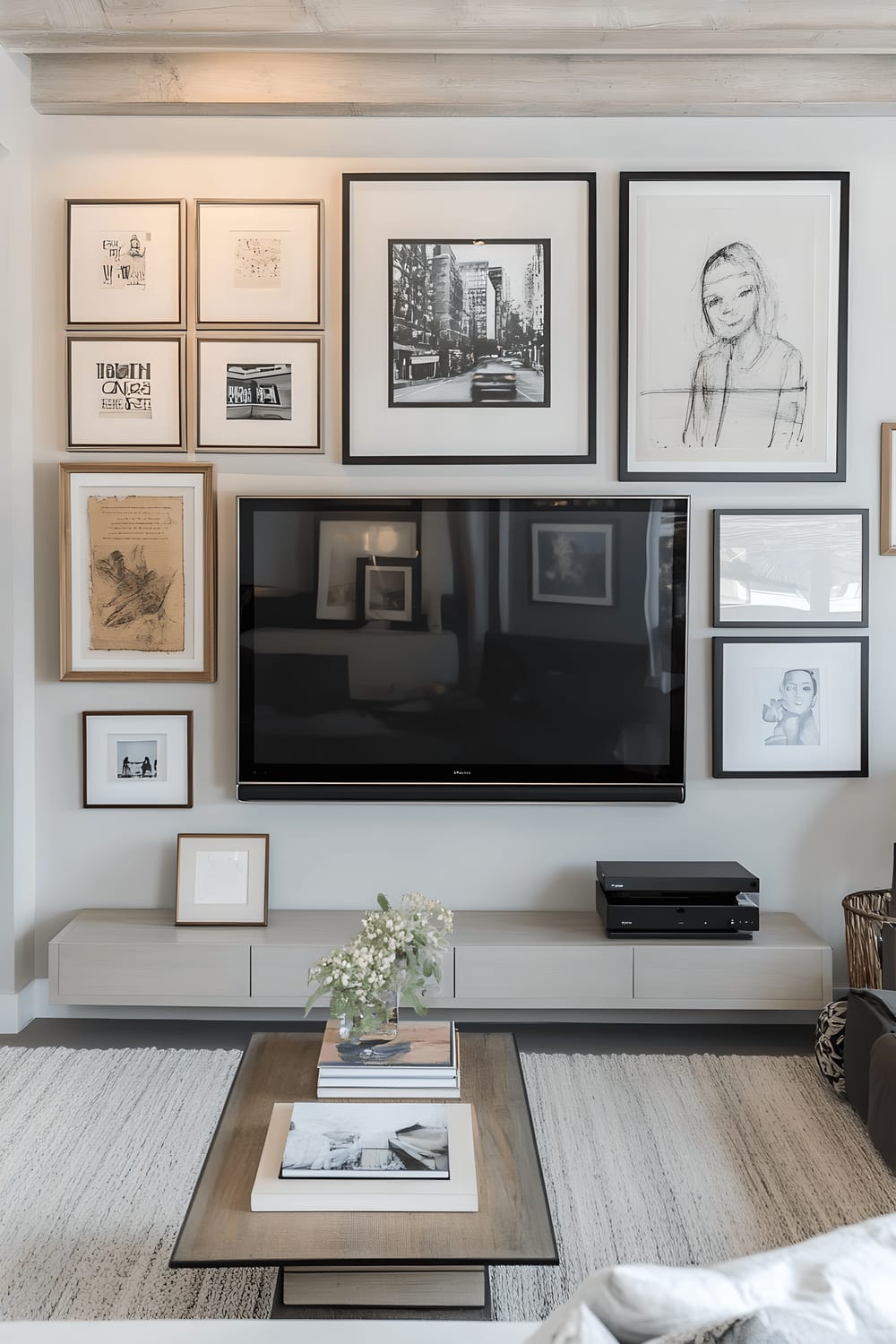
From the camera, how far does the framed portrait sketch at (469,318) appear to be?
3406mm

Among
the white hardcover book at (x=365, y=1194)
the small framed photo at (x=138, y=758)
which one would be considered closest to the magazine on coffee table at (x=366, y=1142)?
the white hardcover book at (x=365, y=1194)

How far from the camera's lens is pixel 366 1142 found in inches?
72.8

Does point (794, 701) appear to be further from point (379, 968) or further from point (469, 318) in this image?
point (379, 968)

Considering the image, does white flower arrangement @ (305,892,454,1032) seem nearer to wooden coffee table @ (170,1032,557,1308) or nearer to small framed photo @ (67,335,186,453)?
wooden coffee table @ (170,1032,557,1308)

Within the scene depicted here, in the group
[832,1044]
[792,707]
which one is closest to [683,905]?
[832,1044]

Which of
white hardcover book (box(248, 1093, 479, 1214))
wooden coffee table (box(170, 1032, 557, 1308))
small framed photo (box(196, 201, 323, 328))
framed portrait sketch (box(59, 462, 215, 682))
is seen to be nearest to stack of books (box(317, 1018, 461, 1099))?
wooden coffee table (box(170, 1032, 557, 1308))

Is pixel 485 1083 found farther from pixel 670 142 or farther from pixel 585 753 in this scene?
pixel 670 142

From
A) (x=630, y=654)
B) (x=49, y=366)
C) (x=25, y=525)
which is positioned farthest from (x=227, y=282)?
(x=630, y=654)

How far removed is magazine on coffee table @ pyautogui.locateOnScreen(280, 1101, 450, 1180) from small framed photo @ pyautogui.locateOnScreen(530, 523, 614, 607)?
1860 mm

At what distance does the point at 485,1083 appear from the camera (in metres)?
2.19

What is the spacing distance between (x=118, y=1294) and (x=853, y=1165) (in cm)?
173

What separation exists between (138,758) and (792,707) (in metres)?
2.27

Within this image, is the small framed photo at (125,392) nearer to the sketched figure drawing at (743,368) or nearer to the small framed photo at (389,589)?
the small framed photo at (389,589)

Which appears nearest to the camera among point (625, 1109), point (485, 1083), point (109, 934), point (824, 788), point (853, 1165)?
point (485, 1083)
